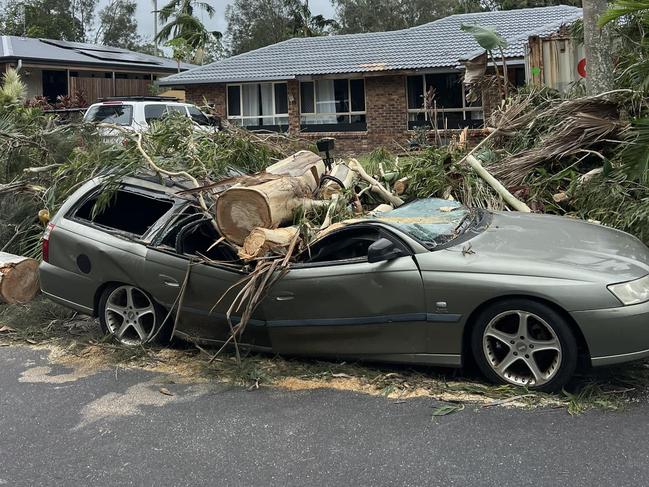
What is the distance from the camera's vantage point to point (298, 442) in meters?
4.16

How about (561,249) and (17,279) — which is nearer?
(561,249)

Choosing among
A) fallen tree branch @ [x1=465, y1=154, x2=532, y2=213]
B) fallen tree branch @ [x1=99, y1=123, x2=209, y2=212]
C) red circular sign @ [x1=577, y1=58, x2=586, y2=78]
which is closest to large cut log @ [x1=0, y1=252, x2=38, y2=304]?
fallen tree branch @ [x1=99, y1=123, x2=209, y2=212]

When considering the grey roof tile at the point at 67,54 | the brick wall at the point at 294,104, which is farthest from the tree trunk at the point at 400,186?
the grey roof tile at the point at 67,54

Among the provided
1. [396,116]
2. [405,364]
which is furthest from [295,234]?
[396,116]

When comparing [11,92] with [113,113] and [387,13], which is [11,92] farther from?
[387,13]

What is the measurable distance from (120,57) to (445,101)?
1761cm

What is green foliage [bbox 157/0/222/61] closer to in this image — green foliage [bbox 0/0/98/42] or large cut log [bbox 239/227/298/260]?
green foliage [bbox 0/0/98/42]

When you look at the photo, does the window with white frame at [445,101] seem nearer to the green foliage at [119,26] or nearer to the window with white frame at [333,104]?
the window with white frame at [333,104]

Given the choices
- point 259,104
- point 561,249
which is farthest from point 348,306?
point 259,104

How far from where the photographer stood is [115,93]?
31.0 meters

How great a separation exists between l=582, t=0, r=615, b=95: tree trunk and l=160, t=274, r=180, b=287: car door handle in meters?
6.28

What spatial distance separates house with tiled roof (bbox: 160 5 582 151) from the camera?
73.2 feet

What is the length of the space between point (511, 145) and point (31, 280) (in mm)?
6211

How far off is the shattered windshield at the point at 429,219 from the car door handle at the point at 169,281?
172 centimetres
